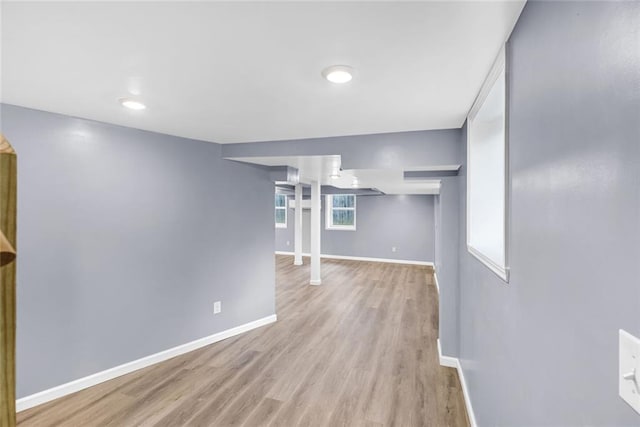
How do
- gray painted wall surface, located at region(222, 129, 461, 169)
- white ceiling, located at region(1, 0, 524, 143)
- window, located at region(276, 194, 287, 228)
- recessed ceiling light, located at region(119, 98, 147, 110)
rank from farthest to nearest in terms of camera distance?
window, located at region(276, 194, 287, 228)
gray painted wall surface, located at region(222, 129, 461, 169)
recessed ceiling light, located at region(119, 98, 147, 110)
white ceiling, located at region(1, 0, 524, 143)

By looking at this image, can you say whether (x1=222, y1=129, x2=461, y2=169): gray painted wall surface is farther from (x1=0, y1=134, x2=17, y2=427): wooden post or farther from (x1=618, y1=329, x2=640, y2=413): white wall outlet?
(x1=0, y1=134, x2=17, y2=427): wooden post

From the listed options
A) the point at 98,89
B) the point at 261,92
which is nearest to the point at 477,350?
the point at 261,92

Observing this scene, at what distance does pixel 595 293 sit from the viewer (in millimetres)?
650

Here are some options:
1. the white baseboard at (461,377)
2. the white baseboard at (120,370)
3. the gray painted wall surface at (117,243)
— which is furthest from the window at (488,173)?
the white baseboard at (120,370)

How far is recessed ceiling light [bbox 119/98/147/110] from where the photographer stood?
2021mm

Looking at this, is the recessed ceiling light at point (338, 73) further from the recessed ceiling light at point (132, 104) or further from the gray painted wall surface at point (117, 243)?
the gray painted wall surface at point (117, 243)

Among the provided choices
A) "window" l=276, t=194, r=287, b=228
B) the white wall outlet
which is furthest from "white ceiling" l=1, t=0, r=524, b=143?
"window" l=276, t=194, r=287, b=228

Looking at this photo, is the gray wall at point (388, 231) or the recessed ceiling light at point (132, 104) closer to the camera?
the recessed ceiling light at point (132, 104)

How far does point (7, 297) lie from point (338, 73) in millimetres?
1478

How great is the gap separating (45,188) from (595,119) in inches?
123

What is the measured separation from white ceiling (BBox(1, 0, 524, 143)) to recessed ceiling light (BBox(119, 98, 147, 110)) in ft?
0.19

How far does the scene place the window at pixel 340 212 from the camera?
9219 mm

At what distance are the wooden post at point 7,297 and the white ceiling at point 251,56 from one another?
829 millimetres

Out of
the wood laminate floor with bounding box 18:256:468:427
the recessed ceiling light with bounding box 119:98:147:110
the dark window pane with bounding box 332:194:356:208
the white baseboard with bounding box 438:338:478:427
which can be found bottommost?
the wood laminate floor with bounding box 18:256:468:427
